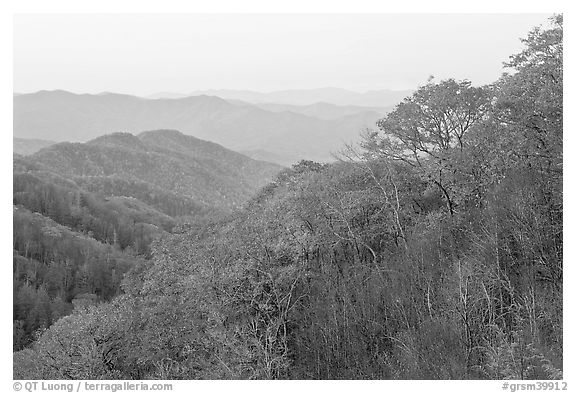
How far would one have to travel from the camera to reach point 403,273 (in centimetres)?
2194

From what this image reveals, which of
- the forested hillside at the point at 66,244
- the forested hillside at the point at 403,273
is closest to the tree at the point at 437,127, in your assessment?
the forested hillside at the point at 403,273

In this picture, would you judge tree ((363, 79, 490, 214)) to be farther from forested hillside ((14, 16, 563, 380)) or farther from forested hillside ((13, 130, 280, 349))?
forested hillside ((13, 130, 280, 349))

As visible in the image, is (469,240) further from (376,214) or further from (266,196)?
(266,196)

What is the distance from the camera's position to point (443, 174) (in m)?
24.6

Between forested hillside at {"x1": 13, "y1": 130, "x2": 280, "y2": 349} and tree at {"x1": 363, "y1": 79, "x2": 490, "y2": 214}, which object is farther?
forested hillside at {"x1": 13, "y1": 130, "x2": 280, "y2": 349}

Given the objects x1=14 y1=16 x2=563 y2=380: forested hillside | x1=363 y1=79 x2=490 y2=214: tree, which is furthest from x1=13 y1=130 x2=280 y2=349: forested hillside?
x1=363 y1=79 x2=490 y2=214: tree

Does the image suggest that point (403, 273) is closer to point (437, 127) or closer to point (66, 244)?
point (437, 127)

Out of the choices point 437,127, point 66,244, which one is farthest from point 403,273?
point 66,244

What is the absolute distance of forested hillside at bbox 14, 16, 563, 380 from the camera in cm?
1722

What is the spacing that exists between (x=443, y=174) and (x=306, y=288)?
9309 millimetres

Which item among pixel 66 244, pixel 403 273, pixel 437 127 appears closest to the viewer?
pixel 403 273

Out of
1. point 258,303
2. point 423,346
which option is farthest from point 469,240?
point 258,303

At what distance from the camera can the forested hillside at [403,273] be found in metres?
17.2

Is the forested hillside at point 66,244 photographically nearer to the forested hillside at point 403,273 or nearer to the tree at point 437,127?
the forested hillside at point 403,273
